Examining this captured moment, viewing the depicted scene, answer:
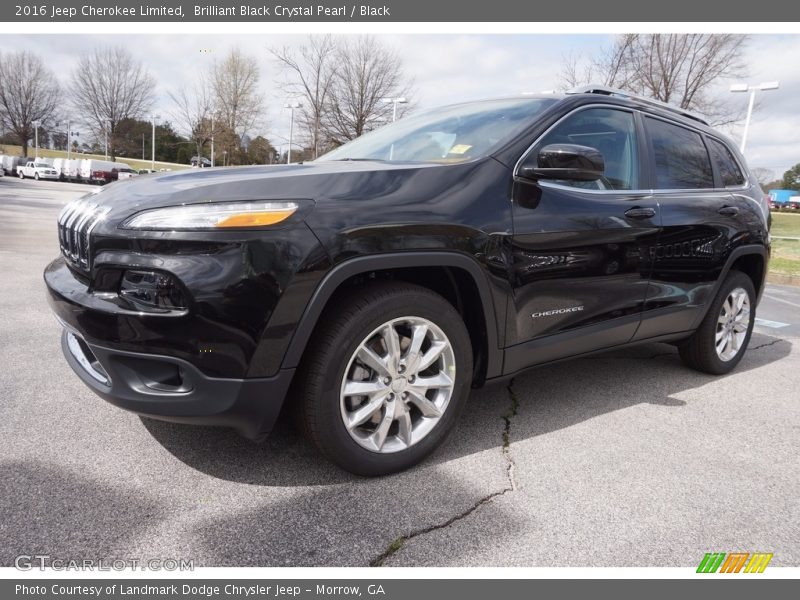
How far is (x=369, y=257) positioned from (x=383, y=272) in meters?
0.20

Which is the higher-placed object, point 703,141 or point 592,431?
point 703,141

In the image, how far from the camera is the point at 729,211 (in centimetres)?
375

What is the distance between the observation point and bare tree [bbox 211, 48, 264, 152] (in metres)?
39.1

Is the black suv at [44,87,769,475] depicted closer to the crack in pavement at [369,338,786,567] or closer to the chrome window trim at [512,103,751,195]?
the chrome window trim at [512,103,751,195]

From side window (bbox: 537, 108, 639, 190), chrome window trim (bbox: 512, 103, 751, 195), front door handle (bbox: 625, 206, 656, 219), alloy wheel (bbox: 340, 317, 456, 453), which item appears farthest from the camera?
front door handle (bbox: 625, 206, 656, 219)

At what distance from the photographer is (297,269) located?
6.55ft

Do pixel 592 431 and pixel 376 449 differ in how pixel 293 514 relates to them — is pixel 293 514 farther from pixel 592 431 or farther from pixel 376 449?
pixel 592 431

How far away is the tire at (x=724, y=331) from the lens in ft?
12.7

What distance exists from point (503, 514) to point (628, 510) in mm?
520

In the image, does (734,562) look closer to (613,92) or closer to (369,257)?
(369,257)

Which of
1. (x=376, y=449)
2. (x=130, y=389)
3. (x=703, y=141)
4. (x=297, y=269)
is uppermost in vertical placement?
(x=703, y=141)

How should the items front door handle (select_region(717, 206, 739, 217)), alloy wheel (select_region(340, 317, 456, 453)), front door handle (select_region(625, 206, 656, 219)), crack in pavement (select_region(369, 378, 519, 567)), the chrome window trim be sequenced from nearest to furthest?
crack in pavement (select_region(369, 378, 519, 567)) < alloy wheel (select_region(340, 317, 456, 453)) < the chrome window trim < front door handle (select_region(625, 206, 656, 219)) < front door handle (select_region(717, 206, 739, 217))

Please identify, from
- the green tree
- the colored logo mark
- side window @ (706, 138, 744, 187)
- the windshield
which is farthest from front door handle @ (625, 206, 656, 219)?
the green tree
